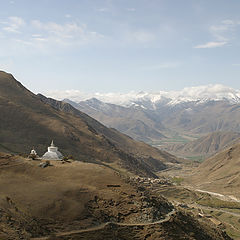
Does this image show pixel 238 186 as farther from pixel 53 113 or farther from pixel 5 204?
pixel 5 204

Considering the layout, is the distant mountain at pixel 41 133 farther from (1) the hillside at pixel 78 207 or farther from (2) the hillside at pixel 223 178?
(1) the hillside at pixel 78 207

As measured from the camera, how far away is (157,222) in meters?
37.8

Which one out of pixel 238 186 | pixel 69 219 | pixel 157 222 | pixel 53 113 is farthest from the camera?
pixel 53 113

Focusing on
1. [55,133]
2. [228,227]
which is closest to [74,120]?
[55,133]

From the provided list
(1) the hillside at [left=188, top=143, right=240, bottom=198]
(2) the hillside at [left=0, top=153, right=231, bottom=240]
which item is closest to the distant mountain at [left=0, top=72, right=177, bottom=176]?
(1) the hillside at [left=188, top=143, right=240, bottom=198]

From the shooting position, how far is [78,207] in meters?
36.1

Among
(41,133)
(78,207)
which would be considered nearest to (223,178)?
(41,133)

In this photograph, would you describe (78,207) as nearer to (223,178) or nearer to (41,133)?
(41,133)

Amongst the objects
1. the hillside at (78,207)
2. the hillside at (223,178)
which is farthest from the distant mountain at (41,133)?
the hillside at (78,207)

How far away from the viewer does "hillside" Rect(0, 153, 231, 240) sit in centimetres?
3284

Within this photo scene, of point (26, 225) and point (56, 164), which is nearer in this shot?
point (26, 225)

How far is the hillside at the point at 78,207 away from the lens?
108ft

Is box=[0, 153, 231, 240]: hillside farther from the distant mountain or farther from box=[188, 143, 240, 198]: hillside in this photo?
box=[188, 143, 240, 198]: hillside

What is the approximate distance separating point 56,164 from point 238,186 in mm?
124142
